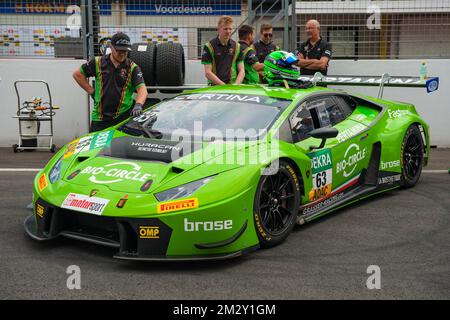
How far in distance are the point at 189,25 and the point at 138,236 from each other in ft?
21.6

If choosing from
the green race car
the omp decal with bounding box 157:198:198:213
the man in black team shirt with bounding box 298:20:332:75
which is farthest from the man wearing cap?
the man in black team shirt with bounding box 298:20:332:75

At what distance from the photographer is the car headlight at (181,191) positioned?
410cm

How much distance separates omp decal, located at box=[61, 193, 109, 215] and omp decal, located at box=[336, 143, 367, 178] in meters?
2.21

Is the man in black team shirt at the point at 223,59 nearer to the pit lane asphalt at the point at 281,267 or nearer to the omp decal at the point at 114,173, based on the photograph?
the pit lane asphalt at the point at 281,267

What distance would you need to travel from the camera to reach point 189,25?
10.1m

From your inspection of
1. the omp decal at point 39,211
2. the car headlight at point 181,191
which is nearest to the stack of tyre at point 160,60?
the omp decal at point 39,211

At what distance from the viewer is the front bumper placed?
4016 millimetres

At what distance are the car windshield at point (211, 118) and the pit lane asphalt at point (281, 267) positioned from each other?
0.94m

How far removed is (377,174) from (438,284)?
220cm

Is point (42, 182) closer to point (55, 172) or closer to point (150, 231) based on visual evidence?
point (55, 172)

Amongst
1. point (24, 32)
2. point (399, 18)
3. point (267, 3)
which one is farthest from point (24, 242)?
point (399, 18)

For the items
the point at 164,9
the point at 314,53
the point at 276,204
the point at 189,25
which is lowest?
the point at 276,204

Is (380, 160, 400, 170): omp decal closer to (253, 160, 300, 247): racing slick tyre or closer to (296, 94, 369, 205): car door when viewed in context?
(296, 94, 369, 205): car door

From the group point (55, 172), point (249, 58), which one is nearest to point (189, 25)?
point (249, 58)
